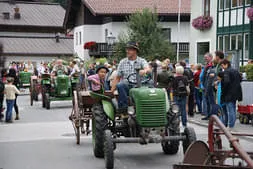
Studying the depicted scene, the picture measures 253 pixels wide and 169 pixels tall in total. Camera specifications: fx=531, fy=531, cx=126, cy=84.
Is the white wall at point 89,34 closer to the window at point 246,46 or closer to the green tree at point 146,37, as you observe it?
the green tree at point 146,37

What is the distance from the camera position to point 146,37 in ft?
118

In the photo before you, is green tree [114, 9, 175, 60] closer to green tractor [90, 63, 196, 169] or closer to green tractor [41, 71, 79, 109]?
green tractor [41, 71, 79, 109]

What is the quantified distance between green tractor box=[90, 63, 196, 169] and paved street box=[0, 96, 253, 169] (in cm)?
44

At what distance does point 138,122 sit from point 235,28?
23.7 m

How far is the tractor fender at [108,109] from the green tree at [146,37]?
85.3ft

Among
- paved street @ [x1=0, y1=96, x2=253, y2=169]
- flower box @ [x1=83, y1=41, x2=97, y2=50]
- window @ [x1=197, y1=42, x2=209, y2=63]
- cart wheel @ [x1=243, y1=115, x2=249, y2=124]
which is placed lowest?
paved street @ [x1=0, y1=96, x2=253, y2=169]

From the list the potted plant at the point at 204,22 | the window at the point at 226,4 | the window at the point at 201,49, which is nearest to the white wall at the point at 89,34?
the window at the point at 201,49

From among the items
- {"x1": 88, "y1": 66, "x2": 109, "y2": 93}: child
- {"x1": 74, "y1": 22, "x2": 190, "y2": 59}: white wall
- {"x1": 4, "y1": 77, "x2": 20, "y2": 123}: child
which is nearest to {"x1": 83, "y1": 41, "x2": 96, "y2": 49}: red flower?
{"x1": 74, "y1": 22, "x2": 190, "y2": 59}: white wall

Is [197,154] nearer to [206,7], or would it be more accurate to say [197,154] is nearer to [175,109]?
[175,109]

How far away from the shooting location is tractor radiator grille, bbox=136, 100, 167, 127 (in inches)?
325

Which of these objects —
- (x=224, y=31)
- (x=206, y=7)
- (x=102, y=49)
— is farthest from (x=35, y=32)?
(x=224, y=31)

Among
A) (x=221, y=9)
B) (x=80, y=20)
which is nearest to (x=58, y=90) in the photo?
(x=221, y=9)

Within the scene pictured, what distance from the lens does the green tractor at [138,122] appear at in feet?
26.9

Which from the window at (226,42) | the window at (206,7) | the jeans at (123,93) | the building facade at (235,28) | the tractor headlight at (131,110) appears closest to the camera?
the tractor headlight at (131,110)
